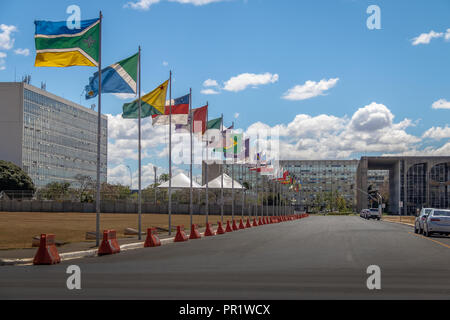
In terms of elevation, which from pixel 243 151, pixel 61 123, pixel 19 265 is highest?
pixel 61 123

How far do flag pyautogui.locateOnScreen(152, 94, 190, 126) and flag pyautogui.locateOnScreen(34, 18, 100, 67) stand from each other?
10.7 m

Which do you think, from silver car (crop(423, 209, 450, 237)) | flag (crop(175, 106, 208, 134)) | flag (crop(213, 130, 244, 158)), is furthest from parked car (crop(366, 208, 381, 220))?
silver car (crop(423, 209, 450, 237))

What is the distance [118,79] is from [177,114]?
9126mm

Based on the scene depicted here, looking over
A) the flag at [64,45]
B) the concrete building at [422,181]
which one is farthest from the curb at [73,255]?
the concrete building at [422,181]

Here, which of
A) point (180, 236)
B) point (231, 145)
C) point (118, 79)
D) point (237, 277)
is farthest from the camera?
point (231, 145)

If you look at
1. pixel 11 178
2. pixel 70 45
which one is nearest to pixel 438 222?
pixel 70 45

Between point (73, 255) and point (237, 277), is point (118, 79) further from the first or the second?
point (237, 277)

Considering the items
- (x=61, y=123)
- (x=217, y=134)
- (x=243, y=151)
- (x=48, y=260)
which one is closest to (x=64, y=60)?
(x=48, y=260)

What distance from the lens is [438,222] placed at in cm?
3309

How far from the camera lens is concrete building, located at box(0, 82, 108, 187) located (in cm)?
15550
